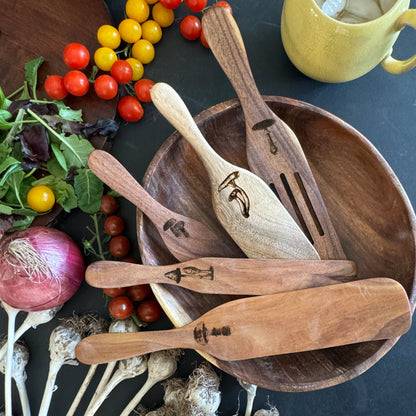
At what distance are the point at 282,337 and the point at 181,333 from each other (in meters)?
0.16

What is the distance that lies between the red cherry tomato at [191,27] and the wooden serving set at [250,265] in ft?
0.60

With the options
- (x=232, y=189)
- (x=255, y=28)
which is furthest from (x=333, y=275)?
(x=255, y=28)

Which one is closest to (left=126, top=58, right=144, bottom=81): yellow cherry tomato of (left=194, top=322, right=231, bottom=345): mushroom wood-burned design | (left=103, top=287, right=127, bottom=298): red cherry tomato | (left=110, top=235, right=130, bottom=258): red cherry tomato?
(left=110, top=235, right=130, bottom=258): red cherry tomato

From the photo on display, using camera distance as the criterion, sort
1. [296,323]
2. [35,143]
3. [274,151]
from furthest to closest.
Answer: [35,143] < [274,151] < [296,323]

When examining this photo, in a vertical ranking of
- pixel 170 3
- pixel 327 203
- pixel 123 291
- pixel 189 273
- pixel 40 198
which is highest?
pixel 170 3

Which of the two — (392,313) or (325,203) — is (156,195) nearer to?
(325,203)

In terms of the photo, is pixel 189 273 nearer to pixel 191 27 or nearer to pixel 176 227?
pixel 176 227

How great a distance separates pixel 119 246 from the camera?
0.92m

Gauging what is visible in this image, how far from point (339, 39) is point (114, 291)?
2.04 feet

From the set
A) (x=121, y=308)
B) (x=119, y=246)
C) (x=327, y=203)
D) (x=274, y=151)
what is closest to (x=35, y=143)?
(x=119, y=246)

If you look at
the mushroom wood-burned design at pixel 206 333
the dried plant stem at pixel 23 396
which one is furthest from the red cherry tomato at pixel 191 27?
the dried plant stem at pixel 23 396

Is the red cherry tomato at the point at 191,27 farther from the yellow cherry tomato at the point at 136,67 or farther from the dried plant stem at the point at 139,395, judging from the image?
the dried plant stem at the point at 139,395

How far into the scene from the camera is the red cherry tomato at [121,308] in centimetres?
89

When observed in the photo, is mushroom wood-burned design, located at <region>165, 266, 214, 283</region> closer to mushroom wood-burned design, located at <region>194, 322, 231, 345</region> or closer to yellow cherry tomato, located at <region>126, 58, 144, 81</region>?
mushroom wood-burned design, located at <region>194, 322, 231, 345</region>
